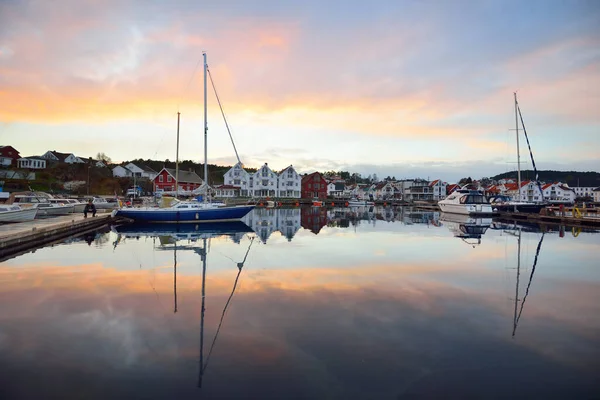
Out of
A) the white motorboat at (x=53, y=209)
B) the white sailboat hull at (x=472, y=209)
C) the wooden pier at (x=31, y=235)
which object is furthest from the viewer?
the white sailboat hull at (x=472, y=209)

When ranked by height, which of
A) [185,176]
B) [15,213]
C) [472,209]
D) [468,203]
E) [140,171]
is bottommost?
[472,209]

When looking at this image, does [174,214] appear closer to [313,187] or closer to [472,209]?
[472,209]

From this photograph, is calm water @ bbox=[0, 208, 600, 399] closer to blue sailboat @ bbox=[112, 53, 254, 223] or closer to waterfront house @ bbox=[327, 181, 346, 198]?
blue sailboat @ bbox=[112, 53, 254, 223]

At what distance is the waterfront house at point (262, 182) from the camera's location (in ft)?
286

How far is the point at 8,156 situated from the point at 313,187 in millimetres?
70478

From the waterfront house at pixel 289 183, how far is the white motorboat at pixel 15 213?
62.8m

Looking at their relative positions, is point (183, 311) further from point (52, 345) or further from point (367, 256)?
point (367, 256)

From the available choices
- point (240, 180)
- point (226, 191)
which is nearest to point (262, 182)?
point (240, 180)

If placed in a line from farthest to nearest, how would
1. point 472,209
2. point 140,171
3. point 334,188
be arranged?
point 334,188 → point 140,171 → point 472,209

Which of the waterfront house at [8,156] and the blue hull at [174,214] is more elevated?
the waterfront house at [8,156]

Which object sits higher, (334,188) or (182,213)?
(334,188)

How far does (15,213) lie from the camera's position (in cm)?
2769

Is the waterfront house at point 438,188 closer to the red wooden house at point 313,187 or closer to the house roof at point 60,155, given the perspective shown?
the red wooden house at point 313,187

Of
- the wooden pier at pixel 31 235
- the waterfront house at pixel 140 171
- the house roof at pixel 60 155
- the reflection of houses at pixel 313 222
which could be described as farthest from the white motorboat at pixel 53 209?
A: the house roof at pixel 60 155
